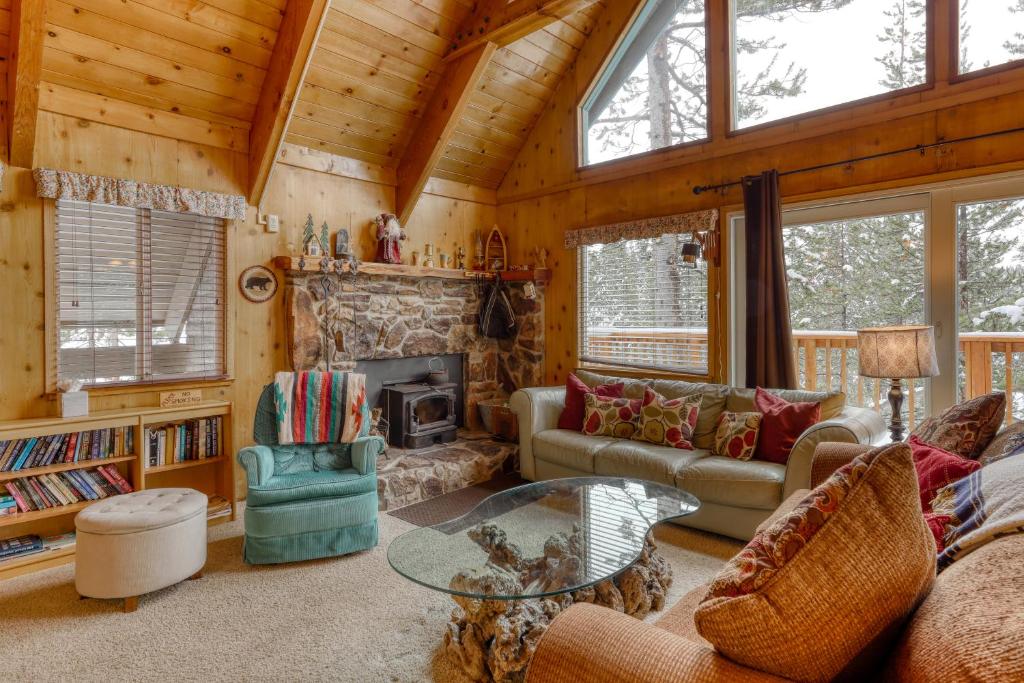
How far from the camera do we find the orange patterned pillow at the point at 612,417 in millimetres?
3850

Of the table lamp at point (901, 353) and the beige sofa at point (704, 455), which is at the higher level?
the table lamp at point (901, 353)

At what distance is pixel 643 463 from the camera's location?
3.37m

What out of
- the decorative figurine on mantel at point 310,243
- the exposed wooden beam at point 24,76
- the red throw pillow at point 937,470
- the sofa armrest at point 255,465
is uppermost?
the exposed wooden beam at point 24,76

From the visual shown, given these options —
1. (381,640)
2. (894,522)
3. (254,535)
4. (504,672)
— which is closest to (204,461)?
(254,535)

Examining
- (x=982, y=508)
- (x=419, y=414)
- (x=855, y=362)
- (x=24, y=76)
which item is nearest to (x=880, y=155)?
(x=855, y=362)

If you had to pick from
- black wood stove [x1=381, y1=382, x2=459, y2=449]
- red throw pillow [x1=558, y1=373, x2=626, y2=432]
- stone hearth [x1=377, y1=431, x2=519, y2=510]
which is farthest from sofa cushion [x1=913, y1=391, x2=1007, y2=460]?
black wood stove [x1=381, y1=382, x2=459, y2=449]

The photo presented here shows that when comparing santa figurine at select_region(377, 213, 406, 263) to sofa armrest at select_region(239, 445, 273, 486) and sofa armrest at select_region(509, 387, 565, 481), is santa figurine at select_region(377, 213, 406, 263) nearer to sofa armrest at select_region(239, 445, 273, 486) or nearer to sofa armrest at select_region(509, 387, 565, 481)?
sofa armrest at select_region(509, 387, 565, 481)

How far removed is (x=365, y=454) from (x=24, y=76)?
260 cm

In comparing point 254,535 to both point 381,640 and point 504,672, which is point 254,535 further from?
point 504,672

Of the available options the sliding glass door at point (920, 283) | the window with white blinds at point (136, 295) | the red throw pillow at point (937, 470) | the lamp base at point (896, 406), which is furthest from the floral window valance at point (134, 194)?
the lamp base at point (896, 406)

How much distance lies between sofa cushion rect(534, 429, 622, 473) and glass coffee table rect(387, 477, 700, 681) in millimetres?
913

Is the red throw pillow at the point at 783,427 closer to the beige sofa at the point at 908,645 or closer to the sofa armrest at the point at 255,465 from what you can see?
the beige sofa at the point at 908,645

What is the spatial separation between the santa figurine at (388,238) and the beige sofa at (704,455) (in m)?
1.57

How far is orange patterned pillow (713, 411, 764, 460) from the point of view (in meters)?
3.30
